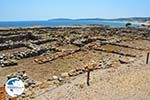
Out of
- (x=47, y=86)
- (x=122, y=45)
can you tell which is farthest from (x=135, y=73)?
(x=122, y=45)

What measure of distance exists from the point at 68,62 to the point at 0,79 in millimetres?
6405

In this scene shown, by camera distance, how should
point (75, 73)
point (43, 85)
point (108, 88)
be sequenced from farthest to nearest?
point (75, 73) < point (43, 85) < point (108, 88)

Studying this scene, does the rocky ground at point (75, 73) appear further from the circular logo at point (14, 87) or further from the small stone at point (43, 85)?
the circular logo at point (14, 87)

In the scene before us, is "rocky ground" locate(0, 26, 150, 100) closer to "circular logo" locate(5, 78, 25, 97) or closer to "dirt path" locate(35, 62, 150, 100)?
"dirt path" locate(35, 62, 150, 100)

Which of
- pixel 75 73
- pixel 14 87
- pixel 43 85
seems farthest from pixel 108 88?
pixel 14 87

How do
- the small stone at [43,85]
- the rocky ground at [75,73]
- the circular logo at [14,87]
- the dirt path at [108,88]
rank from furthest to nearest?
the small stone at [43,85] < the rocky ground at [75,73] < the dirt path at [108,88] < the circular logo at [14,87]

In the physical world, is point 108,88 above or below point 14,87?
below

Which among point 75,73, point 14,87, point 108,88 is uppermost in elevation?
point 14,87

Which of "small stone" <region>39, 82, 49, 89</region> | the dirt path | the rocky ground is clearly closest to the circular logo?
the rocky ground

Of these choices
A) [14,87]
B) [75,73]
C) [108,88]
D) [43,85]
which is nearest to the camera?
[14,87]

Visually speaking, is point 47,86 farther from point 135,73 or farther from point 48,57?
point 48,57

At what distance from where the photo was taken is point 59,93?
14.6 meters

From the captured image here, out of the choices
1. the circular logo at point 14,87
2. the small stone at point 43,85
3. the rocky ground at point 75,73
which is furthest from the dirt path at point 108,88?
the circular logo at point 14,87

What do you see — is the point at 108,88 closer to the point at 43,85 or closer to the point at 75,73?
the point at 43,85
